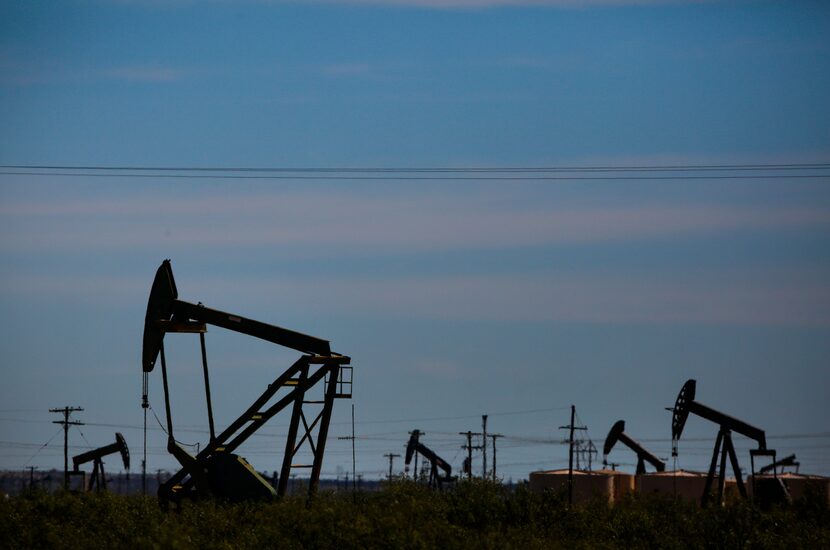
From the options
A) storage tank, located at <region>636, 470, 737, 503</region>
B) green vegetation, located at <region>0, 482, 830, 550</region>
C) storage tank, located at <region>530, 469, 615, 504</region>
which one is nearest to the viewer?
green vegetation, located at <region>0, 482, 830, 550</region>

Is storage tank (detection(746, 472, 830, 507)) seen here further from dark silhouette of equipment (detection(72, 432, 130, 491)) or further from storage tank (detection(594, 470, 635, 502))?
dark silhouette of equipment (detection(72, 432, 130, 491))

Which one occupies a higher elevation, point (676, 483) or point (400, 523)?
point (676, 483)

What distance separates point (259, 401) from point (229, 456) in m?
1.24

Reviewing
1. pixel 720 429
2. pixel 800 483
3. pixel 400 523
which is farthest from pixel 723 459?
pixel 400 523

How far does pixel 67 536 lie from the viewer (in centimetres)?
2533

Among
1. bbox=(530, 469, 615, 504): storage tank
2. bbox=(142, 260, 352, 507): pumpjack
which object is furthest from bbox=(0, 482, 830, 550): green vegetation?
bbox=(530, 469, 615, 504): storage tank

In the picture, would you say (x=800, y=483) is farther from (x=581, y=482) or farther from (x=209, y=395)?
(x=209, y=395)

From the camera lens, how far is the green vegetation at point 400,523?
875 inches

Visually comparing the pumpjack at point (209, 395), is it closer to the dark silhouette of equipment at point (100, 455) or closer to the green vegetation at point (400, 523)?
the green vegetation at point (400, 523)

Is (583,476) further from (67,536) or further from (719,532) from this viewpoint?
(67,536)

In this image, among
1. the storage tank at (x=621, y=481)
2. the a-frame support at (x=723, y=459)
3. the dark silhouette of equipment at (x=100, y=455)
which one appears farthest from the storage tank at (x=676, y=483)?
the dark silhouette of equipment at (x=100, y=455)

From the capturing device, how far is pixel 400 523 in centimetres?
2216

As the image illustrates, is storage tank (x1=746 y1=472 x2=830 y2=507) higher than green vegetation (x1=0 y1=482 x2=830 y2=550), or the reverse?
storage tank (x1=746 y1=472 x2=830 y2=507)

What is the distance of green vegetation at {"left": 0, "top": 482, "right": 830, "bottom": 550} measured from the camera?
22219mm
